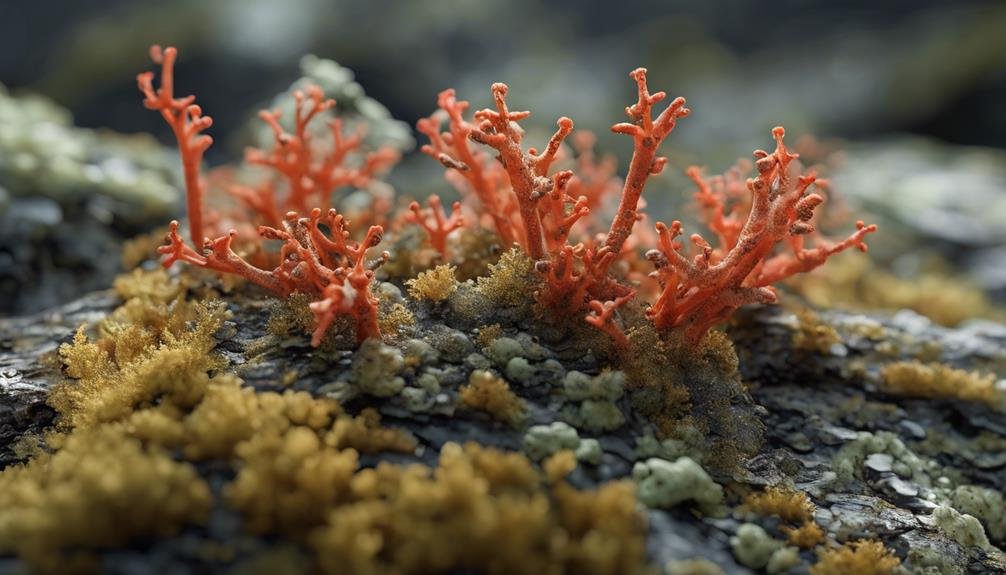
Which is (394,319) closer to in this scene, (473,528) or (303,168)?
(473,528)

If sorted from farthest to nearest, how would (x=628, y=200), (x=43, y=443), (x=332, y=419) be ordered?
(x=628, y=200), (x=43, y=443), (x=332, y=419)

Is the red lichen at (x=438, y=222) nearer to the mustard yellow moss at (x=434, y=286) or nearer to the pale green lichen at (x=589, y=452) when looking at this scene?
the mustard yellow moss at (x=434, y=286)

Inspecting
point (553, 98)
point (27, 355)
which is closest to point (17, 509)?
point (27, 355)

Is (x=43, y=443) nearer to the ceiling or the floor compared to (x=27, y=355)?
nearer to the floor

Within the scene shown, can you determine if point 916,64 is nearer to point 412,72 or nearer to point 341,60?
point 412,72

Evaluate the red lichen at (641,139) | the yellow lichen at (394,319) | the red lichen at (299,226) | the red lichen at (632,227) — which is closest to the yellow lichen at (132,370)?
the red lichen at (299,226)

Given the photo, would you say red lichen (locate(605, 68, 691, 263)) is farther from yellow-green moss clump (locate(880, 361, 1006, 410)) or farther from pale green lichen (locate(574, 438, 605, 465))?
yellow-green moss clump (locate(880, 361, 1006, 410))
